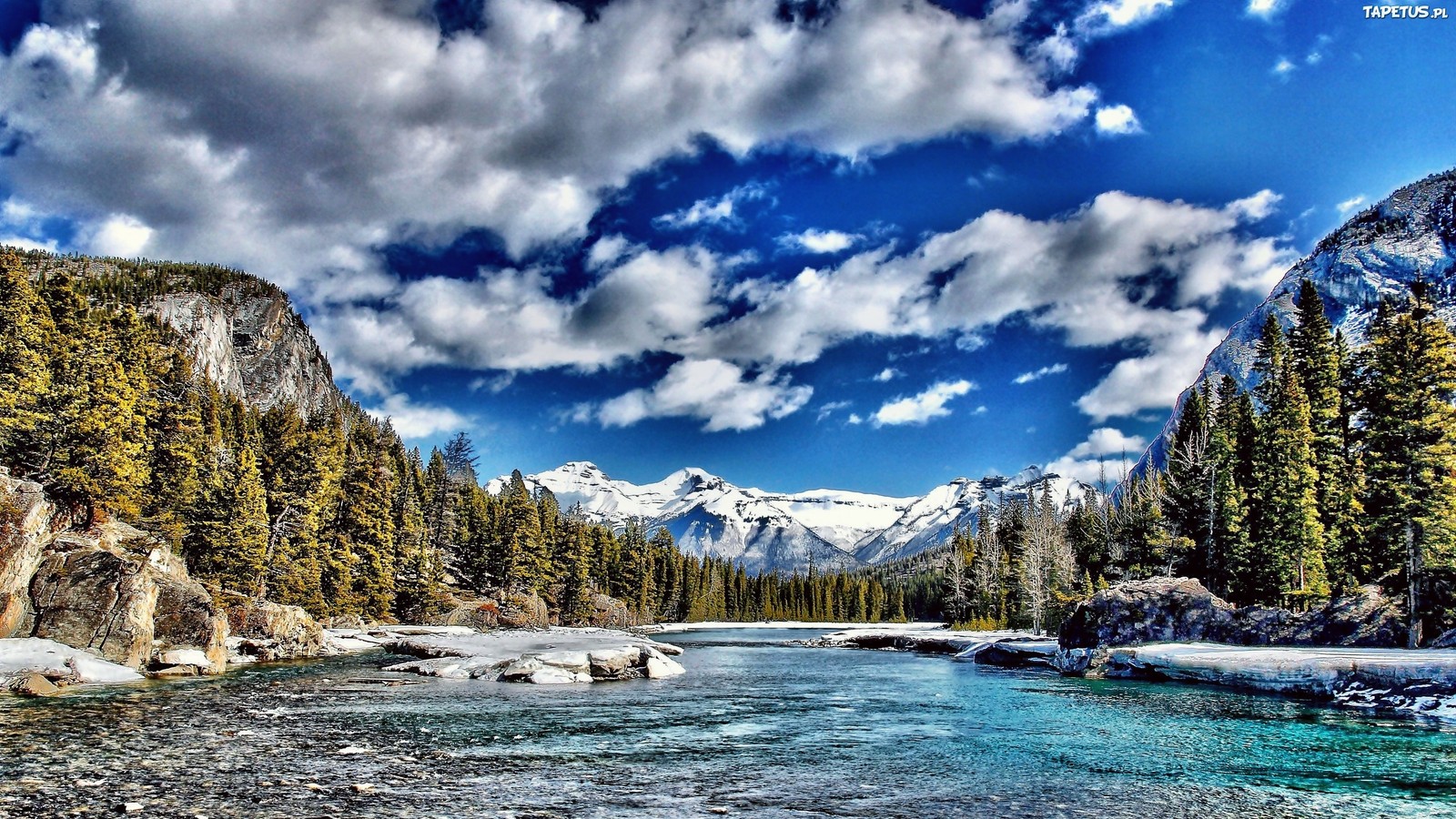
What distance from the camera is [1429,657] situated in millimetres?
27875

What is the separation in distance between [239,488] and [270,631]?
12.3 meters

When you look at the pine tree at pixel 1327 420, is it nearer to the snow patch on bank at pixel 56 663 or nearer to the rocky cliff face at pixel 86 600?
the rocky cliff face at pixel 86 600

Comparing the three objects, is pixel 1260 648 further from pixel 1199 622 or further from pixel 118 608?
pixel 118 608

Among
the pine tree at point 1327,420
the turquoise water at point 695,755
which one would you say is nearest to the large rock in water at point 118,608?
the turquoise water at point 695,755

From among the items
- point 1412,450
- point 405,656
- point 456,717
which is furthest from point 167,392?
point 1412,450

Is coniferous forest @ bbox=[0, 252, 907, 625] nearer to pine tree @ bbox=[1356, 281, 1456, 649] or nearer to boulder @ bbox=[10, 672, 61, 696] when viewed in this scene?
boulder @ bbox=[10, 672, 61, 696]

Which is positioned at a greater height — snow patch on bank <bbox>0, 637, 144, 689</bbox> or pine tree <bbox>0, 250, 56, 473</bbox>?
pine tree <bbox>0, 250, 56, 473</bbox>

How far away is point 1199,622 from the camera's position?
4553cm

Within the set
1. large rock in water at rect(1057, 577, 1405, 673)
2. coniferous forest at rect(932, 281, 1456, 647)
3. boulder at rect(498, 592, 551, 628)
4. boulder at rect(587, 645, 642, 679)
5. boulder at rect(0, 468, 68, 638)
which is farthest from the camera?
boulder at rect(498, 592, 551, 628)

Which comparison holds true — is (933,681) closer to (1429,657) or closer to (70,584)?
(1429,657)

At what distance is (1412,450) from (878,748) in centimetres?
3858

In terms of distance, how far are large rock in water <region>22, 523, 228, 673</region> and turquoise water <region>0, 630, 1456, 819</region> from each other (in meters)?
6.25

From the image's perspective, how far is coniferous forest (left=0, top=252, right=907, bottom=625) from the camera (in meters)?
40.2

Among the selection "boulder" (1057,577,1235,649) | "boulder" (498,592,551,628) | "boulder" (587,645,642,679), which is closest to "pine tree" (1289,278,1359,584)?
"boulder" (1057,577,1235,649)
